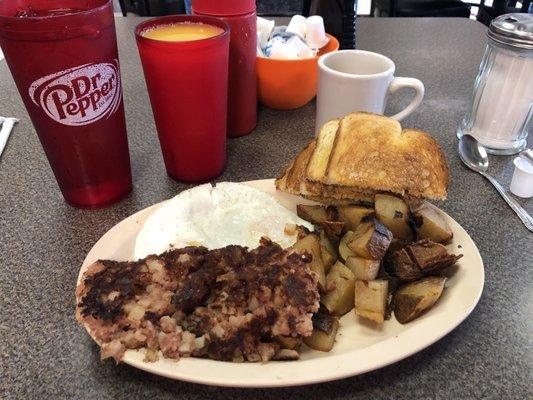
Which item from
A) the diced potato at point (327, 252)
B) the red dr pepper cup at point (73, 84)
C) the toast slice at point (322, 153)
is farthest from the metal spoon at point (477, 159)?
the red dr pepper cup at point (73, 84)

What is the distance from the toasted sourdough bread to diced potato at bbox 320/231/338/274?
135 millimetres

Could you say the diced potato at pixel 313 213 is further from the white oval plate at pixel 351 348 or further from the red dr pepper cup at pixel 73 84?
the red dr pepper cup at pixel 73 84

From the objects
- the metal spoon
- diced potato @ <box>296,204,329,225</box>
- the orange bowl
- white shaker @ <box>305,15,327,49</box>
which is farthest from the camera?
white shaker @ <box>305,15,327,49</box>

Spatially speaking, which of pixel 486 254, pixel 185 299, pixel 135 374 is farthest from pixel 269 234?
pixel 486 254

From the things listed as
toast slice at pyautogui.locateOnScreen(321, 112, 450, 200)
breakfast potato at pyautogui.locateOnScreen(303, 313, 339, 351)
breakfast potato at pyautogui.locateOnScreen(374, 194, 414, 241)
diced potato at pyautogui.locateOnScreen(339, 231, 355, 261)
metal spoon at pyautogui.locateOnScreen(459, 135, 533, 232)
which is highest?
toast slice at pyautogui.locateOnScreen(321, 112, 450, 200)

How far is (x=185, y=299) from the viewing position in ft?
2.52

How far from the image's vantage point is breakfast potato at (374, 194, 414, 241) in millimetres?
943

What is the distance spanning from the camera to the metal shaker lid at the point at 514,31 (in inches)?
50.4

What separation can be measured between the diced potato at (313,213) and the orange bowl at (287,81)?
2.20 ft

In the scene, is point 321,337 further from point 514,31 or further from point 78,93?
point 514,31

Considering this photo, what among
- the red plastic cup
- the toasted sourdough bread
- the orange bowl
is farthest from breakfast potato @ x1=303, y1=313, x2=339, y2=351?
the orange bowl

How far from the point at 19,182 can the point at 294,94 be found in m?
0.97

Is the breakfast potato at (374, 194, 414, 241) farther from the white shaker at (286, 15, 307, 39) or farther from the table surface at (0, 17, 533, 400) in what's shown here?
the white shaker at (286, 15, 307, 39)

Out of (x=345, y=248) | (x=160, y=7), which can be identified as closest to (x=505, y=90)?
(x=345, y=248)
